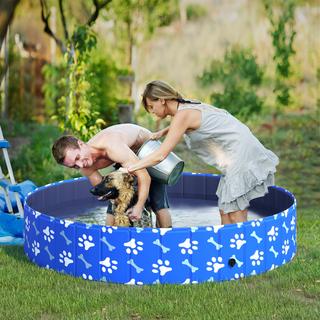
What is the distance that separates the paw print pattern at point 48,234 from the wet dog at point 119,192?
0.38 m

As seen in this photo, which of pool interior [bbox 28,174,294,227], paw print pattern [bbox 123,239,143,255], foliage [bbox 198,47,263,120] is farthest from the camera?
foliage [bbox 198,47,263,120]

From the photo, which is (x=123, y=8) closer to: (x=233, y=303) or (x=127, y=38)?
(x=127, y=38)

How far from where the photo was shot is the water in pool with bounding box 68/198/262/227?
696 centimetres

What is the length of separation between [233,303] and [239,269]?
0.60 meters

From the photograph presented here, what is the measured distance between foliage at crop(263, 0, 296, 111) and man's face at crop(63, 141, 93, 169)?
626 centimetres

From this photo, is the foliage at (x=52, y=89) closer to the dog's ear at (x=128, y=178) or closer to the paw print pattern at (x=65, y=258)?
the dog's ear at (x=128, y=178)

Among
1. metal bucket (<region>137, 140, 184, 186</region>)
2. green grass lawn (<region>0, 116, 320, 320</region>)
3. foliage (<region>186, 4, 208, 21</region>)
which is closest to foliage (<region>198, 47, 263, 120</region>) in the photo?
foliage (<region>186, 4, 208, 21</region>)

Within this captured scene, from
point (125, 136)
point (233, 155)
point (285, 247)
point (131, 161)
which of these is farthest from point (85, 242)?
point (285, 247)

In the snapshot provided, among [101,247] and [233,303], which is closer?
[233,303]

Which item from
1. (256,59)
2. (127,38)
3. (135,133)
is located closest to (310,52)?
(256,59)

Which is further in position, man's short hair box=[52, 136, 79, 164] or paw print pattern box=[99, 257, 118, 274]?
man's short hair box=[52, 136, 79, 164]

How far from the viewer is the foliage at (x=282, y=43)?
39.0 ft

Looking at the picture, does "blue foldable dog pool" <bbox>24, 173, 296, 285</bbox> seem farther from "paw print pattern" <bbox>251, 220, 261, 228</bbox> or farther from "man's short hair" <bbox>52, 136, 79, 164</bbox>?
"man's short hair" <bbox>52, 136, 79, 164</bbox>

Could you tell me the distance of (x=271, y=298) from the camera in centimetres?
468
